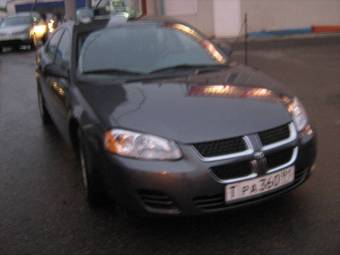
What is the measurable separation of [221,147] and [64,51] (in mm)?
2451

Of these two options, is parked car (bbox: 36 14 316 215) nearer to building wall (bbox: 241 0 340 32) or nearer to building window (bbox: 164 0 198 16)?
building wall (bbox: 241 0 340 32)

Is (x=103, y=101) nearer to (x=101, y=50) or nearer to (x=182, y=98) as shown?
(x=182, y=98)

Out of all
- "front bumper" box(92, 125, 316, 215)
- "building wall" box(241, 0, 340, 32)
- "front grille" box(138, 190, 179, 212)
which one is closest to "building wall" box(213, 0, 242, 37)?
"building wall" box(241, 0, 340, 32)

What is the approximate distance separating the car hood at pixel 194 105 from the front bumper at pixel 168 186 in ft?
0.64

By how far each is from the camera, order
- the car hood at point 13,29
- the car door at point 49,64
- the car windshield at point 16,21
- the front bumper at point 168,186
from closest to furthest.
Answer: the front bumper at point 168,186
the car door at point 49,64
the car hood at point 13,29
the car windshield at point 16,21

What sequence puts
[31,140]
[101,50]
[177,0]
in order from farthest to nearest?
[177,0]
[31,140]
[101,50]

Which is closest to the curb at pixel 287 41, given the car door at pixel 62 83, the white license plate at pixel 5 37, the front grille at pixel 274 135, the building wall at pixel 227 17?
the building wall at pixel 227 17

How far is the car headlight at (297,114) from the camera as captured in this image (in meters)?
3.77

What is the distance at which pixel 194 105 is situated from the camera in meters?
3.73

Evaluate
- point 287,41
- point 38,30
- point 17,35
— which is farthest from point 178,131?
point 17,35

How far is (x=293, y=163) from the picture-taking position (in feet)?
11.8

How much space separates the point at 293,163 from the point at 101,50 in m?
2.10

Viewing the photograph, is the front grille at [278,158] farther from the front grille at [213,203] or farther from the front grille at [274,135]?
the front grille at [213,203]

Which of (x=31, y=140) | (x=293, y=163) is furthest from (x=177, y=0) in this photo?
(x=293, y=163)
